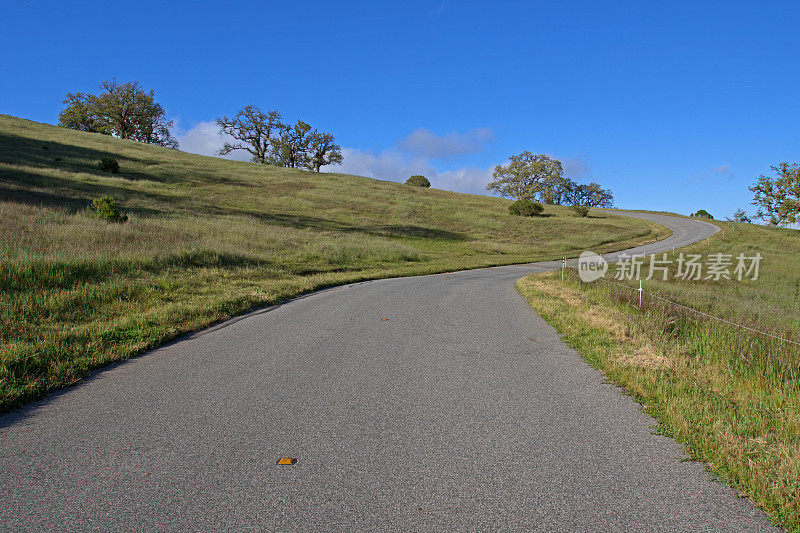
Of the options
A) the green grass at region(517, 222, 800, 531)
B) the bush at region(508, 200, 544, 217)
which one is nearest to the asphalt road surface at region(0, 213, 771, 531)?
the green grass at region(517, 222, 800, 531)

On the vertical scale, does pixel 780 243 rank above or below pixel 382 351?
above

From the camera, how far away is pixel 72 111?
72312 millimetres

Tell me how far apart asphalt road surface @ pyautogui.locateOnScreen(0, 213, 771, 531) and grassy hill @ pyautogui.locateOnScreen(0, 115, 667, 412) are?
133 centimetres

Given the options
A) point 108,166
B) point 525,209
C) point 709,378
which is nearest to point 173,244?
point 709,378

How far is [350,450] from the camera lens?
11.1ft

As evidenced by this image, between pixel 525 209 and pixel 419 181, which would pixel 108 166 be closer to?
pixel 525 209

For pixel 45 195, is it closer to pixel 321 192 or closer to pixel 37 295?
pixel 37 295

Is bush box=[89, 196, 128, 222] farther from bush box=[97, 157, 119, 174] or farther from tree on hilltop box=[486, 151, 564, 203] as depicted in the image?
tree on hilltop box=[486, 151, 564, 203]

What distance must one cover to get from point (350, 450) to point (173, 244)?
1348 centimetres

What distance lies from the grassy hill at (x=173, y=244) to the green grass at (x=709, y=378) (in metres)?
6.13

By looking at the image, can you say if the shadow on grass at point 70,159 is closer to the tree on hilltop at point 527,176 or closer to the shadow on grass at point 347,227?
the shadow on grass at point 347,227

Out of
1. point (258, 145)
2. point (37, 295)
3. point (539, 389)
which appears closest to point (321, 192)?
point (258, 145)

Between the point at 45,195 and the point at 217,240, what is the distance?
393 inches

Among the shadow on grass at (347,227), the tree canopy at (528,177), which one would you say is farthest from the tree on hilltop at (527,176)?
the shadow on grass at (347,227)
